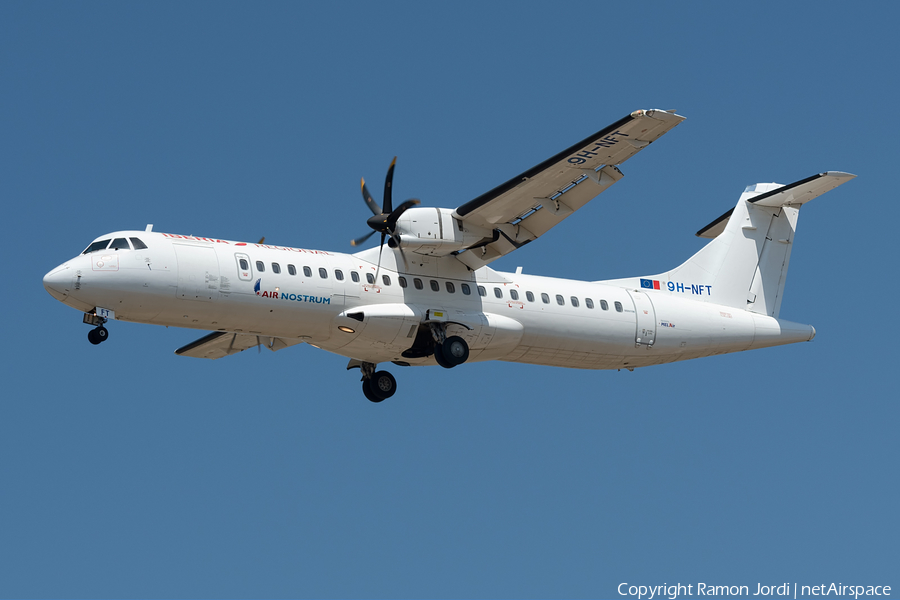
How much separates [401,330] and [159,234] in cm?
437

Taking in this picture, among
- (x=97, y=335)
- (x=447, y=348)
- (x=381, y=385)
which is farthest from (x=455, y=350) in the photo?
(x=97, y=335)

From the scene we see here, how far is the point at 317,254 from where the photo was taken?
19.5 metres

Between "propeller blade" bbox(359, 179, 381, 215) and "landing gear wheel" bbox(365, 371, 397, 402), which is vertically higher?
"propeller blade" bbox(359, 179, 381, 215)

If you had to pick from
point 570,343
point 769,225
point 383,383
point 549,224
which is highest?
point 769,225

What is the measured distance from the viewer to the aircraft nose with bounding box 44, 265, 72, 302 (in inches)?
680

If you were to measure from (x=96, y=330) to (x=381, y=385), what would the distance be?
18.9ft

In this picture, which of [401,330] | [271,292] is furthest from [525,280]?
[271,292]

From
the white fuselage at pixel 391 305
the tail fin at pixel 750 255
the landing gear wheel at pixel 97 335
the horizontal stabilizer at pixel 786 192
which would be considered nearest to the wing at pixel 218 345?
the white fuselage at pixel 391 305

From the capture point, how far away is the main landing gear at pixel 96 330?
1750 cm

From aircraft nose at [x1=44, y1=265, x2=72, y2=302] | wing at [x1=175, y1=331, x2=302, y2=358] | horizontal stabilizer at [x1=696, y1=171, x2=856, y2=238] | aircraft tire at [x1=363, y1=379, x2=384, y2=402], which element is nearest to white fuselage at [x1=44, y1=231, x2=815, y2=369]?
aircraft nose at [x1=44, y1=265, x2=72, y2=302]

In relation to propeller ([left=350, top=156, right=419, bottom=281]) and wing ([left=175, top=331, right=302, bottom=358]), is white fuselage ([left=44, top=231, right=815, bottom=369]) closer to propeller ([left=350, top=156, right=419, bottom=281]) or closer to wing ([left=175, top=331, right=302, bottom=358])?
propeller ([left=350, top=156, right=419, bottom=281])

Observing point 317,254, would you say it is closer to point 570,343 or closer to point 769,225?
point 570,343

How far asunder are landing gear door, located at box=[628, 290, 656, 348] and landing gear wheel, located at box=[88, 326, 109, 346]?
9.72 m

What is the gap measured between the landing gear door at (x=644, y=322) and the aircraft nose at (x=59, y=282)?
10318mm
